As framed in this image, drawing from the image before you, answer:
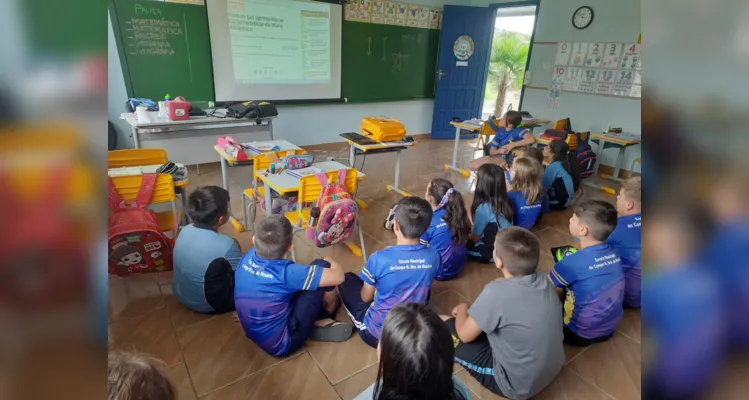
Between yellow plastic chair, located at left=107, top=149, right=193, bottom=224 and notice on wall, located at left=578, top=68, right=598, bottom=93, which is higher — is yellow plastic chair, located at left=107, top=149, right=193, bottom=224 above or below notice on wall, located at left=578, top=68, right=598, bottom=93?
below

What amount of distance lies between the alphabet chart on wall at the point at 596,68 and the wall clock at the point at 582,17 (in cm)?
25

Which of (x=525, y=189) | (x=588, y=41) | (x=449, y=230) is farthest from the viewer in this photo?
(x=588, y=41)

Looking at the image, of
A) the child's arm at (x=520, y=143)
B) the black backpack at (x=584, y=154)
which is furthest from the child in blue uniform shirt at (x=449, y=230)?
the black backpack at (x=584, y=154)

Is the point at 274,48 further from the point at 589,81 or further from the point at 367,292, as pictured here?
the point at 589,81

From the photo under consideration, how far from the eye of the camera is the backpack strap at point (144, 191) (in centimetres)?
229

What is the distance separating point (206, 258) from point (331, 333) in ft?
2.45

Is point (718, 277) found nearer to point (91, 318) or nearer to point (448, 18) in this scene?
point (91, 318)

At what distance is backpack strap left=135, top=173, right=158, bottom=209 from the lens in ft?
7.52

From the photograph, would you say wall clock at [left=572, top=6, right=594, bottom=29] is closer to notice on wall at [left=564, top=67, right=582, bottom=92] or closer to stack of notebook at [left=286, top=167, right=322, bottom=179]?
notice on wall at [left=564, top=67, right=582, bottom=92]

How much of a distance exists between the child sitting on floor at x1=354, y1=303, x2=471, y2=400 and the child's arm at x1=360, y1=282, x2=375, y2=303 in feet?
2.95

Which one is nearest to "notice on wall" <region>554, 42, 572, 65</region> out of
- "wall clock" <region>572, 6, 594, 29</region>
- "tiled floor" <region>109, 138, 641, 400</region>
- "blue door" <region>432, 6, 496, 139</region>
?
"wall clock" <region>572, 6, 594, 29</region>

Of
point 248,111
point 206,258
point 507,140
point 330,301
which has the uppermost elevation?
point 248,111

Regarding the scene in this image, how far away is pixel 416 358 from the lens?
1.02 m

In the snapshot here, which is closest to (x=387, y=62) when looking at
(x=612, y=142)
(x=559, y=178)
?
(x=612, y=142)
